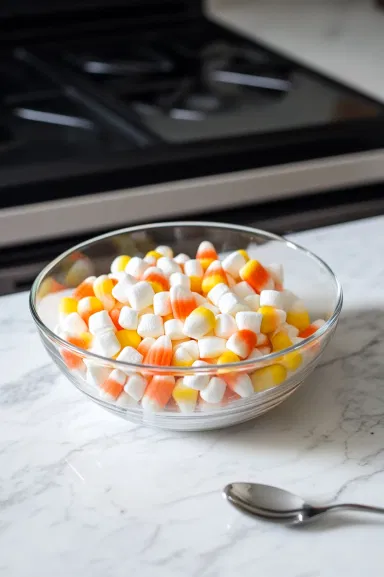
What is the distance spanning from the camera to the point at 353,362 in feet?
3.23

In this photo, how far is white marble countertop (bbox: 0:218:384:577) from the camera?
72cm

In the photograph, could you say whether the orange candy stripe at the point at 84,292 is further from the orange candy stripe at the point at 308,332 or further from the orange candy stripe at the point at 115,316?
the orange candy stripe at the point at 308,332

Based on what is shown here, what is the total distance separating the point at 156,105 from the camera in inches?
70.9

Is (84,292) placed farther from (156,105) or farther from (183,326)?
(156,105)

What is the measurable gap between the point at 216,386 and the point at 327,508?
16cm

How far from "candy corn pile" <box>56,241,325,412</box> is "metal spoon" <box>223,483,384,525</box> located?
0.31 feet

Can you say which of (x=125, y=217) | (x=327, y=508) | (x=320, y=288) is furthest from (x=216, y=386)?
(x=125, y=217)

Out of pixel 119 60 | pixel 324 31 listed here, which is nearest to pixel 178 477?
pixel 119 60

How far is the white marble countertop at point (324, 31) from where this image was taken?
2.06m

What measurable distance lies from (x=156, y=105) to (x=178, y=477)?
45.4 inches

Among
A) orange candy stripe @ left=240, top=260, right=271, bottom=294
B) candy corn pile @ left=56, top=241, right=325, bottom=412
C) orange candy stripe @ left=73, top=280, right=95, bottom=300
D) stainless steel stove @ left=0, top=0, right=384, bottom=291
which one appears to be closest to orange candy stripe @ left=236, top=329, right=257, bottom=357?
candy corn pile @ left=56, top=241, right=325, bottom=412

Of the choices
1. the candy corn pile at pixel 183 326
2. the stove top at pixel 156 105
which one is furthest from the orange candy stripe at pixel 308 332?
the stove top at pixel 156 105

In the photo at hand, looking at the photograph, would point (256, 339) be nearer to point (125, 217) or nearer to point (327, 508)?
point (327, 508)

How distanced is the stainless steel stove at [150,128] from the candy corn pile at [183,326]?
547mm
